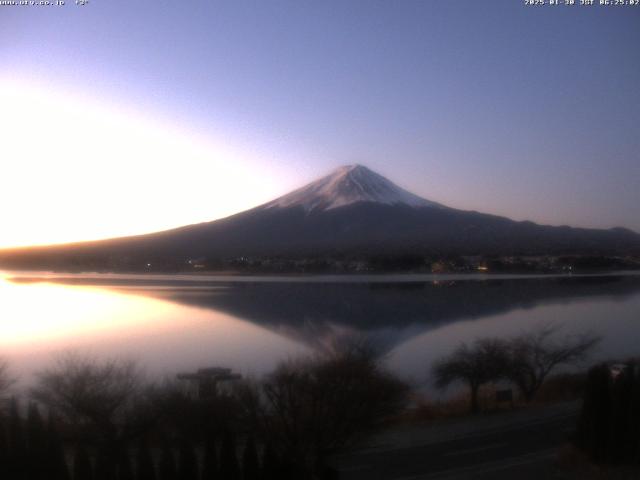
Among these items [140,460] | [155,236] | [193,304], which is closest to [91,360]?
[140,460]

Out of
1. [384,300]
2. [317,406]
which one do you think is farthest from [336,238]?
[317,406]

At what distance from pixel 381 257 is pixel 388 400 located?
87.8ft

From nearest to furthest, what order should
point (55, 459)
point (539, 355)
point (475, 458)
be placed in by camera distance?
point (55, 459) < point (475, 458) < point (539, 355)

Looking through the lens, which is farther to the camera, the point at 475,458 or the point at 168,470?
the point at 475,458

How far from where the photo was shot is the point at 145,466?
5477mm

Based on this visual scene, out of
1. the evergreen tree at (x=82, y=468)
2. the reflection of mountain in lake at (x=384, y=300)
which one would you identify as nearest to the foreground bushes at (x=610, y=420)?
the evergreen tree at (x=82, y=468)

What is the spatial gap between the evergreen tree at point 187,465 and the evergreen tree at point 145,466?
20 centimetres

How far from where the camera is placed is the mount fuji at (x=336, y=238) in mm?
38531

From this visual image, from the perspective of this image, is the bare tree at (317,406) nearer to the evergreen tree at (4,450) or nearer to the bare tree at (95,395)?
the bare tree at (95,395)

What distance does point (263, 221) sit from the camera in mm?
51062

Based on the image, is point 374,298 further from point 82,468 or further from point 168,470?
point 82,468

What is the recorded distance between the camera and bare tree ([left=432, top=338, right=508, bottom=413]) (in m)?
10.7

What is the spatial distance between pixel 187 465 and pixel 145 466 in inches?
12.1

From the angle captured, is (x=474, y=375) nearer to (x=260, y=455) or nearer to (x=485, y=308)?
(x=260, y=455)
